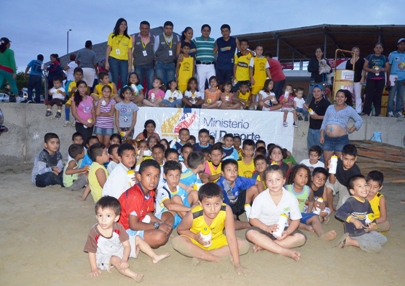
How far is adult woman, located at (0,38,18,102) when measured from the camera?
951 centimetres

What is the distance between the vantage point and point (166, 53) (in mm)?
9461

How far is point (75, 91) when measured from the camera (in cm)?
883

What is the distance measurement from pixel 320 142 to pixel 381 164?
2149 mm

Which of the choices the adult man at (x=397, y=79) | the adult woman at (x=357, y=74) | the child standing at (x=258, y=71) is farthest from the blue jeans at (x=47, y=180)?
the adult man at (x=397, y=79)

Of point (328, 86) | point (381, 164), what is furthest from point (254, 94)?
point (381, 164)

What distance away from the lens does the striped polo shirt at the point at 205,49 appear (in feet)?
31.5

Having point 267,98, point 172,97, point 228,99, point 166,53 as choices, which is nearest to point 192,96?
point 172,97

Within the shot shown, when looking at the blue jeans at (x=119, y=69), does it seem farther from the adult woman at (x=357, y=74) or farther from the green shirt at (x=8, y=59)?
the adult woman at (x=357, y=74)

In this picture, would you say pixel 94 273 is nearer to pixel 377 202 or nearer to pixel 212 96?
pixel 377 202

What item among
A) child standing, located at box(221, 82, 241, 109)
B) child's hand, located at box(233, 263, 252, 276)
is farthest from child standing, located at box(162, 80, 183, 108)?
child's hand, located at box(233, 263, 252, 276)

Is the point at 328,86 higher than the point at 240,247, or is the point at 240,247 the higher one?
the point at 328,86

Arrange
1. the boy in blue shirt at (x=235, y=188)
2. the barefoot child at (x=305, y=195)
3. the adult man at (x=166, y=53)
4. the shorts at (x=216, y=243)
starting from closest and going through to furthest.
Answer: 1. the shorts at (x=216, y=243)
2. the barefoot child at (x=305, y=195)
3. the boy in blue shirt at (x=235, y=188)
4. the adult man at (x=166, y=53)

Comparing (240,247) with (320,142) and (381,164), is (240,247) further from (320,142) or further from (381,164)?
(381,164)

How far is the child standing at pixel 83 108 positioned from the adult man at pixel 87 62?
1.78 m
